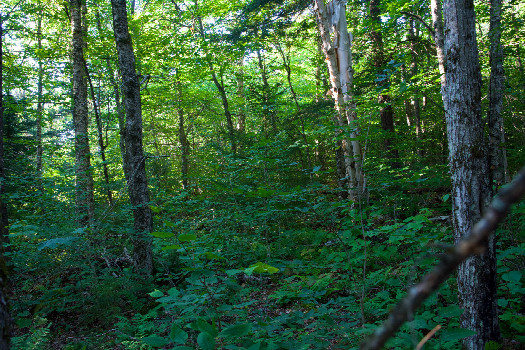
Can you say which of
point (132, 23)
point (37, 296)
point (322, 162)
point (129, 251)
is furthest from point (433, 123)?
point (37, 296)

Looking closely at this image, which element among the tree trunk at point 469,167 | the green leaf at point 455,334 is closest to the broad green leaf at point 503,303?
the tree trunk at point 469,167

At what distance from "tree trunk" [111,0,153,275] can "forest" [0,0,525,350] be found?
4 centimetres

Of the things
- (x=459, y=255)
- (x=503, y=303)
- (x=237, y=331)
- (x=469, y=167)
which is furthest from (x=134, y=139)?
(x=459, y=255)

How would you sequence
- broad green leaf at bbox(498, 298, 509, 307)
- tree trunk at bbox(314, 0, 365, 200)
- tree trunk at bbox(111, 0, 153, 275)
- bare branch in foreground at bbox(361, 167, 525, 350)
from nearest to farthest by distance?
bare branch in foreground at bbox(361, 167, 525, 350), broad green leaf at bbox(498, 298, 509, 307), tree trunk at bbox(111, 0, 153, 275), tree trunk at bbox(314, 0, 365, 200)

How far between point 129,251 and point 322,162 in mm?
10267

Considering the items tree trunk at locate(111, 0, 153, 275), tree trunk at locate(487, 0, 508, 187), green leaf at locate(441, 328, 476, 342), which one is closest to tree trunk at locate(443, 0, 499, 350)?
green leaf at locate(441, 328, 476, 342)

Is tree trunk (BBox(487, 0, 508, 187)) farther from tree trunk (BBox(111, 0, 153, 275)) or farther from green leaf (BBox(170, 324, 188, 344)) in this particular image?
tree trunk (BBox(111, 0, 153, 275))

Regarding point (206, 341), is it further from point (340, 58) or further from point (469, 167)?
point (340, 58)

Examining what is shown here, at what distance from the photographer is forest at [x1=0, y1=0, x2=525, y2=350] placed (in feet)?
7.66

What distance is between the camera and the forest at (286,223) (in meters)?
2.33

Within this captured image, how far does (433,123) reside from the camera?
12156mm

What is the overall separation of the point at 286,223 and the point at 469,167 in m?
6.00

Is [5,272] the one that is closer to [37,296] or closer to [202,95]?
[37,296]

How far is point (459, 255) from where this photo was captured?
0.43m
